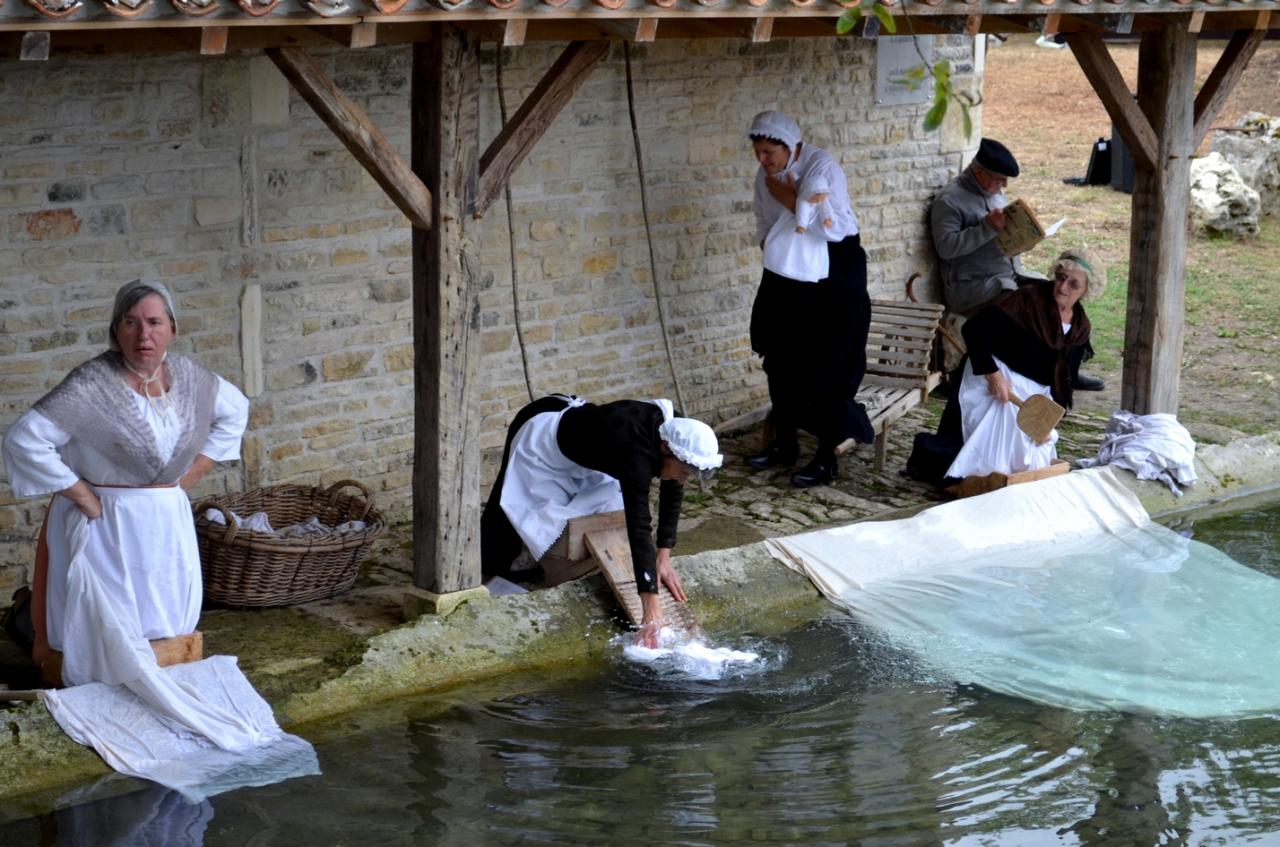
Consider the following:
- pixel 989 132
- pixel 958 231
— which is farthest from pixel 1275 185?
pixel 958 231

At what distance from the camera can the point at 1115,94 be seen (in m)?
8.40

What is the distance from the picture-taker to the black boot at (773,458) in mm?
9227

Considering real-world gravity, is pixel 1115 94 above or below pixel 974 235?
above

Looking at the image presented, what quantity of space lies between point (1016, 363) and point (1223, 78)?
6.26 feet

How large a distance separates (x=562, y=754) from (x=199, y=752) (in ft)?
4.10

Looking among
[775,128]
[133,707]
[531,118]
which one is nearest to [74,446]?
[133,707]

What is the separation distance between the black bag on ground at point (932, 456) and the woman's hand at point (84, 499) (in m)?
4.94

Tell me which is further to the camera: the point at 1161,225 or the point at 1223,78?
the point at 1161,225

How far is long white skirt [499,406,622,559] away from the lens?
6.99 metres

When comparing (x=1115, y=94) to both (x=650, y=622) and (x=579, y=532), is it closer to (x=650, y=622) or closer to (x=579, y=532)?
(x=579, y=532)

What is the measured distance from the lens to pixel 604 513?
7039 millimetres

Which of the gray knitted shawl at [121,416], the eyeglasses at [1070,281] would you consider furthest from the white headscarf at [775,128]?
the gray knitted shawl at [121,416]

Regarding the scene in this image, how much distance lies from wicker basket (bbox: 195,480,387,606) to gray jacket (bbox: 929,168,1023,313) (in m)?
4.85

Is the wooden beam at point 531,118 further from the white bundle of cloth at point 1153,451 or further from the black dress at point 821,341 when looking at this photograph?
the white bundle of cloth at point 1153,451
